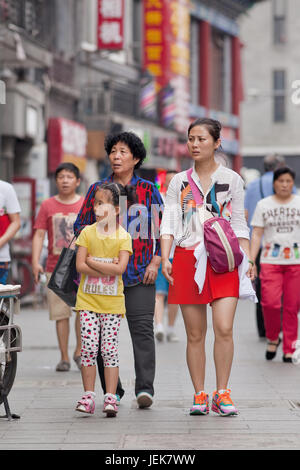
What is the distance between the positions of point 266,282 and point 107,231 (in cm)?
377

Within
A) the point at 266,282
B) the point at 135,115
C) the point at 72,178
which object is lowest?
the point at 266,282

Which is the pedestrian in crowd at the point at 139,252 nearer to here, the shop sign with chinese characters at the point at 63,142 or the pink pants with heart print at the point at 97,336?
the pink pants with heart print at the point at 97,336

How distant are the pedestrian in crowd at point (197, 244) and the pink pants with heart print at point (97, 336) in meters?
0.41

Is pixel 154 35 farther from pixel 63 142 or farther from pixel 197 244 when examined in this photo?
pixel 197 244

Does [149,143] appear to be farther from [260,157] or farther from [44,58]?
[260,157]

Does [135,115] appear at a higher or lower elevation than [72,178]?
higher

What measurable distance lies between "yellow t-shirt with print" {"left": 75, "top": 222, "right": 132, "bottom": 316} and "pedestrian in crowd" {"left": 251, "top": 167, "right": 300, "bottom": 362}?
3.56 m

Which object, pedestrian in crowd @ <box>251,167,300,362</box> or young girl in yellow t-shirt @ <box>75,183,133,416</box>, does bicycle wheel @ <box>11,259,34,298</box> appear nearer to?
pedestrian in crowd @ <box>251,167,300,362</box>

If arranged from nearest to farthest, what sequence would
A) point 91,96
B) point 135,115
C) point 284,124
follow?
point 91,96 → point 135,115 → point 284,124

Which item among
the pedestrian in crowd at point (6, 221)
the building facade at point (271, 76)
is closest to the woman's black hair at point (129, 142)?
the pedestrian in crowd at point (6, 221)

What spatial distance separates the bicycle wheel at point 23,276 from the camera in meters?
20.1

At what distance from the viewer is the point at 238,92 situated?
45.8 meters

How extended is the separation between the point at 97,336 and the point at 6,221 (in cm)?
190

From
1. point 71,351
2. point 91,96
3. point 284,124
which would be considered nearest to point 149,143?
point 91,96
